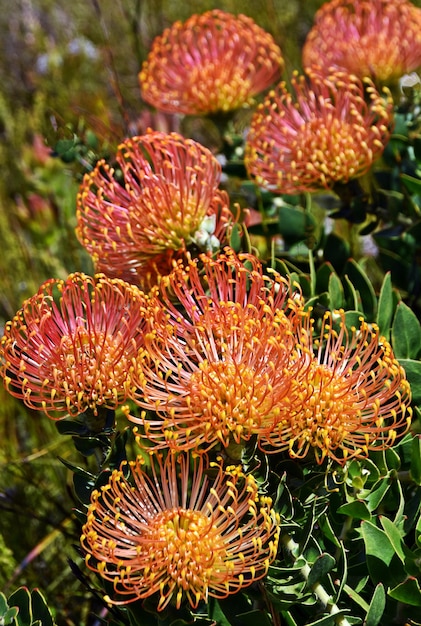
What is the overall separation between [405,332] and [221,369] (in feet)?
1.57

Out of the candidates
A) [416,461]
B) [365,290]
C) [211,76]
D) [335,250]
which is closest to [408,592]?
[416,461]

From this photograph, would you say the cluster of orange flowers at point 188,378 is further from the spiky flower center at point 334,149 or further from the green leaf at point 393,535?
the spiky flower center at point 334,149

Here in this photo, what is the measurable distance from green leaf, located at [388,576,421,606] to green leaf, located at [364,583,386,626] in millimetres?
33

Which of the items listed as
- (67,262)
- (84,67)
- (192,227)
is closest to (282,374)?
(192,227)

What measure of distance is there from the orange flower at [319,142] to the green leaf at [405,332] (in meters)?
0.31

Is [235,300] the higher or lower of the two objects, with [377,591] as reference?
higher

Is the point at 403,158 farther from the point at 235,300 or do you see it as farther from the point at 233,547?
the point at 233,547

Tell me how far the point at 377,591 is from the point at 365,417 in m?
0.23

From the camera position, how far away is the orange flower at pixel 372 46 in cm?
190

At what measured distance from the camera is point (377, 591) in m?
1.04

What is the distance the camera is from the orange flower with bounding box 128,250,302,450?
40.1 inches

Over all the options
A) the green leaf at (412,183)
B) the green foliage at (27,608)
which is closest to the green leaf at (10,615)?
the green foliage at (27,608)

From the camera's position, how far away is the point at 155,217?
135cm

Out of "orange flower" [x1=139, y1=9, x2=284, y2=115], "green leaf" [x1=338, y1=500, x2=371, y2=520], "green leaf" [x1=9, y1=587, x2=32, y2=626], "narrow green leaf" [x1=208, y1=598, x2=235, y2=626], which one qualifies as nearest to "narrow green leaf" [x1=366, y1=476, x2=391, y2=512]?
"green leaf" [x1=338, y1=500, x2=371, y2=520]
